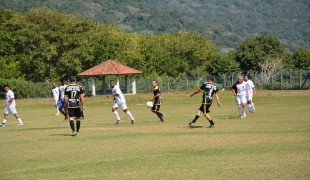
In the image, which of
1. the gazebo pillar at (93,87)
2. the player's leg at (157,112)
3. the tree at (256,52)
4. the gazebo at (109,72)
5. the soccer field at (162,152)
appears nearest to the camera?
the soccer field at (162,152)

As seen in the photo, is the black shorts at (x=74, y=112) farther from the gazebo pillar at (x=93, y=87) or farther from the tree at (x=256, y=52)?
the tree at (x=256, y=52)

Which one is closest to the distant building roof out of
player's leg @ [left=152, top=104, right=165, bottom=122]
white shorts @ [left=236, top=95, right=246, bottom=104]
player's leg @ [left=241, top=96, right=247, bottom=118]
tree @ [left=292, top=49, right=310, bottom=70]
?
white shorts @ [left=236, top=95, right=246, bottom=104]

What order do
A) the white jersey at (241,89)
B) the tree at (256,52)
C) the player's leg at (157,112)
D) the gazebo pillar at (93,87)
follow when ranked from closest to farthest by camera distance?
the player's leg at (157,112), the white jersey at (241,89), the gazebo pillar at (93,87), the tree at (256,52)

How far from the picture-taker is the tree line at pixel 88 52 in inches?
3337

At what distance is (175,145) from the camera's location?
1889 centimetres

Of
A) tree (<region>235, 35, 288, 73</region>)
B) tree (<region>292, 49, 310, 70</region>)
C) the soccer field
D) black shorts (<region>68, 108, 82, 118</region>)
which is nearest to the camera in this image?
the soccer field

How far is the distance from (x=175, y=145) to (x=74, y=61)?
66.3 metres

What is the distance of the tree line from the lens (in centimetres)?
8475

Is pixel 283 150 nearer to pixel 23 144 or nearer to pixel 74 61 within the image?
pixel 23 144

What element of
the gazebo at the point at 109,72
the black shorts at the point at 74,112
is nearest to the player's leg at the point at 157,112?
the black shorts at the point at 74,112

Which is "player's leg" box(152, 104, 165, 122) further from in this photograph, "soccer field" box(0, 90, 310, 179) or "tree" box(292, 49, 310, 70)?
"tree" box(292, 49, 310, 70)

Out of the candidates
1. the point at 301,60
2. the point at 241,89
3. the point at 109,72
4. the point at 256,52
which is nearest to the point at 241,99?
the point at 241,89

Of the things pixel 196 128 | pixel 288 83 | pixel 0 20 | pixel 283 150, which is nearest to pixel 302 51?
pixel 288 83

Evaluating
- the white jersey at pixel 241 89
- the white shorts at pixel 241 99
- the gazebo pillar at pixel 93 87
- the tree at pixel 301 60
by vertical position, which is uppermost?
the white jersey at pixel 241 89
